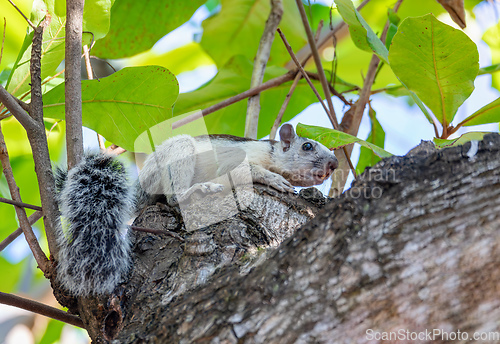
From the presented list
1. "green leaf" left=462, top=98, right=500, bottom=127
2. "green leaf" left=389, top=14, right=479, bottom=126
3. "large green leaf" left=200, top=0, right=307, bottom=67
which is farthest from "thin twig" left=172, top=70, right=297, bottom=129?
"green leaf" left=462, top=98, right=500, bottom=127

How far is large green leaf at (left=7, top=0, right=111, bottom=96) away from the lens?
181cm

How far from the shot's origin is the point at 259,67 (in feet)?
9.72

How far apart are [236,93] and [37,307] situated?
2062 mm

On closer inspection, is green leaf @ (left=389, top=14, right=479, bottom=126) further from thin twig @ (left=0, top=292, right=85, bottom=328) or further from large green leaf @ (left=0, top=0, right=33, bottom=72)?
large green leaf @ (left=0, top=0, right=33, bottom=72)

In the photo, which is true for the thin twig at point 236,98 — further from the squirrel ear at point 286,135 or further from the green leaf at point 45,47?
the green leaf at point 45,47

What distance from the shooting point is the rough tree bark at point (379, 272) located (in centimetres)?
91

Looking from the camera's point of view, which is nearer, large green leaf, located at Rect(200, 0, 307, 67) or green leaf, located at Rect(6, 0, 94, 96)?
green leaf, located at Rect(6, 0, 94, 96)

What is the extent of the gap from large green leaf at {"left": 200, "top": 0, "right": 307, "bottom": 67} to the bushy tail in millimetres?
2227

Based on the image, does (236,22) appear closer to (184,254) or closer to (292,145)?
(292,145)

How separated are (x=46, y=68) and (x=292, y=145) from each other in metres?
1.52

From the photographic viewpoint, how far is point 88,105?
1942mm

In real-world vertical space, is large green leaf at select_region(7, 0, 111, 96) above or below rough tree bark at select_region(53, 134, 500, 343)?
above

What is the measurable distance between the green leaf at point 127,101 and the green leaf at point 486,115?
1.29m

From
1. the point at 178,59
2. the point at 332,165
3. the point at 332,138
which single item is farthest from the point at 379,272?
the point at 178,59
